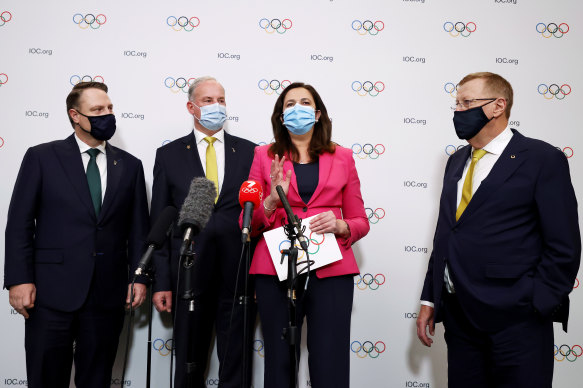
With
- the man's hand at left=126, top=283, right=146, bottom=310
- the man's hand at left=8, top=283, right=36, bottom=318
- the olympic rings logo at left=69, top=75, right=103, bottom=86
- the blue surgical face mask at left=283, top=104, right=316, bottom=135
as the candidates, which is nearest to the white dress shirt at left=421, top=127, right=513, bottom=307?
the blue surgical face mask at left=283, top=104, right=316, bottom=135

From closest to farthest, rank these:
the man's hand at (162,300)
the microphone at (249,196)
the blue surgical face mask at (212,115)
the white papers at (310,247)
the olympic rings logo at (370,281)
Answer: the microphone at (249,196), the white papers at (310,247), the man's hand at (162,300), the blue surgical face mask at (212,115), the olympic rings logo at (370,281)

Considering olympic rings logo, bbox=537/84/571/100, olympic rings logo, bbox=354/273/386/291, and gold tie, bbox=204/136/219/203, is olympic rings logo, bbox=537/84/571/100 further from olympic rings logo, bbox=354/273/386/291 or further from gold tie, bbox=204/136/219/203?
gold tie, bbox=204/136/219/203

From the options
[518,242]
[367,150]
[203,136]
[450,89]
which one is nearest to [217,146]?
[203,136]

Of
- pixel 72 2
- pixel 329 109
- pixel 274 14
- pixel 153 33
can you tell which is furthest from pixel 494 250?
pixel 72 2

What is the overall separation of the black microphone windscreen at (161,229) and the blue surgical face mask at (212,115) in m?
1.40

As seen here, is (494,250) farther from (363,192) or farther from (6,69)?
(6,69)

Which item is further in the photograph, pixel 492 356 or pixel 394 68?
pixel 394 68

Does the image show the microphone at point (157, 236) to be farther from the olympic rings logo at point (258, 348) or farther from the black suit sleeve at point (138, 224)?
the olympic rings logo at point (258, 348)

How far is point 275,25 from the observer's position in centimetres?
369

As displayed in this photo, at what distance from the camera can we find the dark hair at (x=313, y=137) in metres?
2.77

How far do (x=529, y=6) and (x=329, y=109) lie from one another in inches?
65.3

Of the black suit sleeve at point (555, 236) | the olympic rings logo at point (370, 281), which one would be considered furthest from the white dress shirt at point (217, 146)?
the black suit sleeve at point (555, 236)

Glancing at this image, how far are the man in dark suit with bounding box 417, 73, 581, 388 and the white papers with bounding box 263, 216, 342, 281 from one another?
21.1 inches

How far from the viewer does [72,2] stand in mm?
3660
